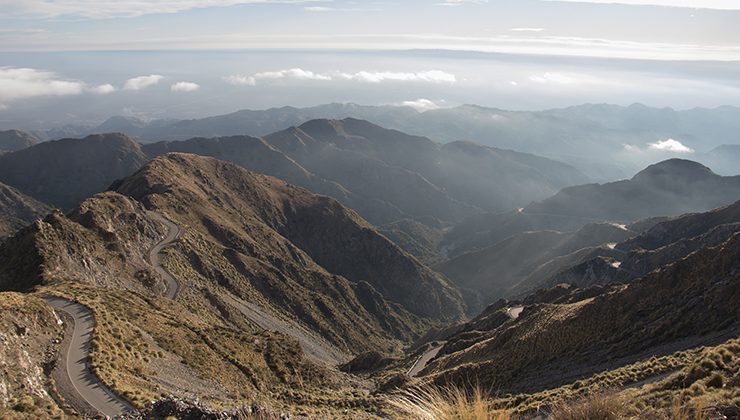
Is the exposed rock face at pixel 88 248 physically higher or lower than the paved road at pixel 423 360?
higher

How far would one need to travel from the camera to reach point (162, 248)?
72375mm

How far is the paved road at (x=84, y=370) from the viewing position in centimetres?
1991

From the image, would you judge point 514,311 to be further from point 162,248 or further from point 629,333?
point 162,248

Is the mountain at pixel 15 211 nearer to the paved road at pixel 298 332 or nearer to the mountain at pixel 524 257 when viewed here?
the paved road at pixel 298 332

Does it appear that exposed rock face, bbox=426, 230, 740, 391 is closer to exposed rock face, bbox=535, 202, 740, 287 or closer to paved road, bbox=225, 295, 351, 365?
paved road, bbox=225, 295, 351, 365

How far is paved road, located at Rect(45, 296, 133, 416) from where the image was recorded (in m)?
19.9

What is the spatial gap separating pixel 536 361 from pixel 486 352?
9972 millimetres

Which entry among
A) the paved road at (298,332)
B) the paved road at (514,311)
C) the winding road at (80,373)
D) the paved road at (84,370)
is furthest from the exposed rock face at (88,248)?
the paved road at (514,311)

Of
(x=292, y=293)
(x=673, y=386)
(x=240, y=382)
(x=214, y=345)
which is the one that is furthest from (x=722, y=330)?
(x=292, y=293)

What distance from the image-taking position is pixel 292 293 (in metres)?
91.7

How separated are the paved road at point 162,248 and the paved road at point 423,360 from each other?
96.0 ft

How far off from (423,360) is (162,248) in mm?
40007

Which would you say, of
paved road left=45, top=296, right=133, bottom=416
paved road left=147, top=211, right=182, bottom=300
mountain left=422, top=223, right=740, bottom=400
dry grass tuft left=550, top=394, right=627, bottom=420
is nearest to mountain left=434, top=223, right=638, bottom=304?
paved road left=147, top=211, right=182, bottom=300

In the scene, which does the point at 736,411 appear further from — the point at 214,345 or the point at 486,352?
the point at 486,352
